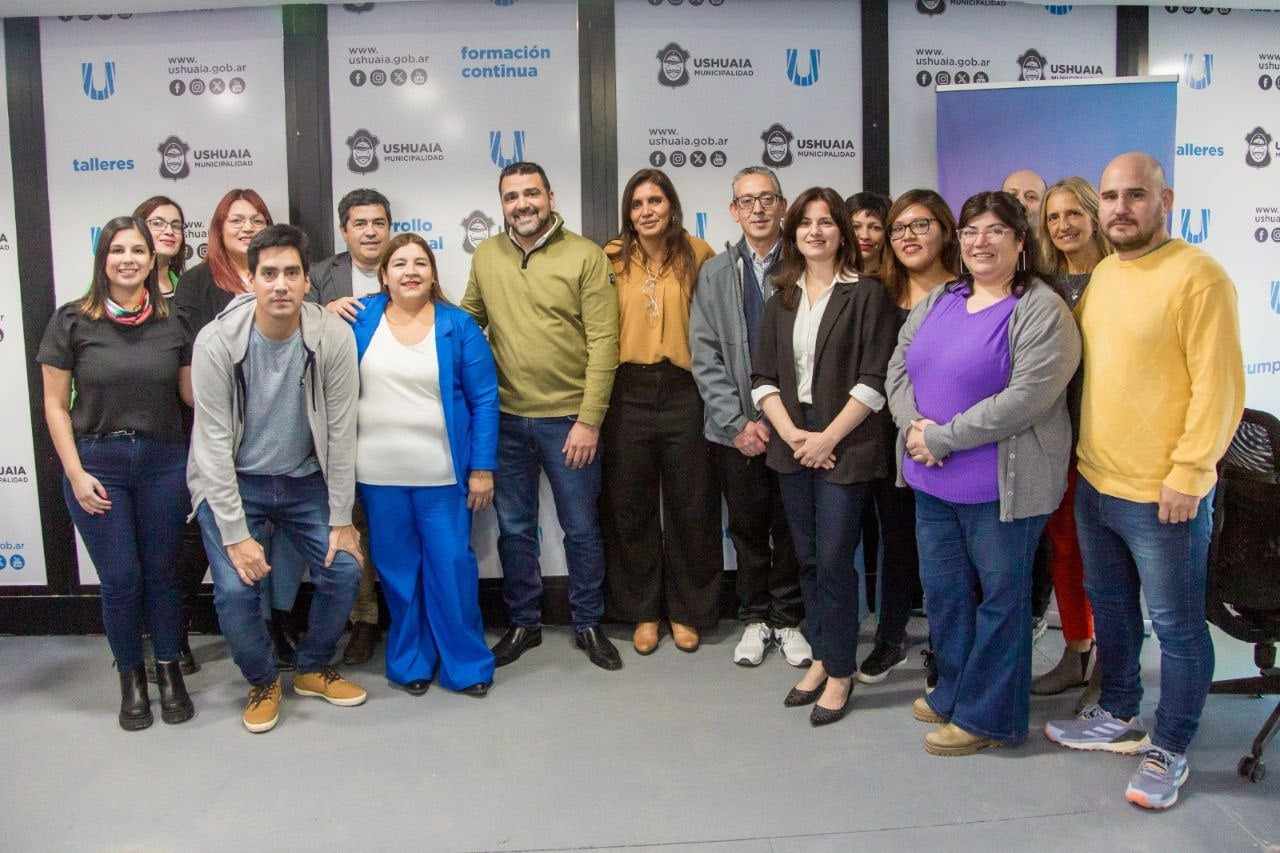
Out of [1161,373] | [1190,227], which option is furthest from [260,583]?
[1190,227]

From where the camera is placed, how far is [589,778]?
272 cm

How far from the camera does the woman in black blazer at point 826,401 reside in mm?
2889

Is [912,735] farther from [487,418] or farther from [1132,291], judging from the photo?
[487,418]

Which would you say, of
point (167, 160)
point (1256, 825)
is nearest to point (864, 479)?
point (1256, 825)

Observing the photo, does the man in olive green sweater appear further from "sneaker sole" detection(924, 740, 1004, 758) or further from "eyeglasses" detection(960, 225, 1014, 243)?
"eyeglasses" detection(960, 225, 1014, 243)

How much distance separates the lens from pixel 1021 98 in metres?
3.88

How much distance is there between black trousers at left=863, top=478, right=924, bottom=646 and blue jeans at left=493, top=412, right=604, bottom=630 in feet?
3.53

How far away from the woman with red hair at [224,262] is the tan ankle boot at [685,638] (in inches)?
82.7

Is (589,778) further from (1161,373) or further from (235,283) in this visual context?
(235,283)

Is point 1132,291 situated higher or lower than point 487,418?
higher

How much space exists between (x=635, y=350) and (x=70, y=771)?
2258 mm

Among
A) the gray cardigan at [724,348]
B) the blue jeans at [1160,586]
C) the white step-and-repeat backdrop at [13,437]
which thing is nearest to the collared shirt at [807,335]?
the gray cardigan at [724,348]

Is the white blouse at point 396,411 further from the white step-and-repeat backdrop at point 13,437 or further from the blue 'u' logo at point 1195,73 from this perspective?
the blue 'u' logo at point 1195,73

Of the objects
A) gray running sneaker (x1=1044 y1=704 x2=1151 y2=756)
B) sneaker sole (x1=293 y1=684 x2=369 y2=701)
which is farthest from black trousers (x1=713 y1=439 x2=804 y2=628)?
sneaker sole (x1=293 y1=684 x2=369 y2=701)
